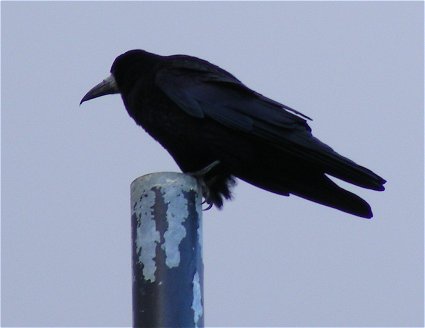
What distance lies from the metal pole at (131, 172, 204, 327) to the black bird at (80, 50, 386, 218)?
1.40m

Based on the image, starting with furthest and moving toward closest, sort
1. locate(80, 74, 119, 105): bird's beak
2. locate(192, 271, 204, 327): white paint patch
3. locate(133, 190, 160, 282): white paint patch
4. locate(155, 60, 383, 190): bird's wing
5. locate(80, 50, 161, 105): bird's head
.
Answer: locate(80, 74, 119, 105): bird's beak, locate(80, 50, 161, 105): bird's head, locate(155, 60, 383, 190): bird's wing, locate(133, 190, 160, 282): white paint patch, locate(192, 271, 204, 327): white paint patch

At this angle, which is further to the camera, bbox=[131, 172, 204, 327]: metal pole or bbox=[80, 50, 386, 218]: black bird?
bbox=[80, 50, 386, 218]: black bird

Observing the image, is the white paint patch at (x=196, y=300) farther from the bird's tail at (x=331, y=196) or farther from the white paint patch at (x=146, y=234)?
the bird's tail at (x=331, y=196)

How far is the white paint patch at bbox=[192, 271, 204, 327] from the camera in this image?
3967mm

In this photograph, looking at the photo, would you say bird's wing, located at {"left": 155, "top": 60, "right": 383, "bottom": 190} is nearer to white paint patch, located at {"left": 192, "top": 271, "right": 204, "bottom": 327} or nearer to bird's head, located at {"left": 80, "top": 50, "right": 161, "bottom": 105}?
bird's head, located at {"left": 80, "top": 50, "right": 161, "bottom": 105}

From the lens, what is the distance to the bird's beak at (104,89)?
7.06m

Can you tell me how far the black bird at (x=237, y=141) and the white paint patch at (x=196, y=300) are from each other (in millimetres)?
1725

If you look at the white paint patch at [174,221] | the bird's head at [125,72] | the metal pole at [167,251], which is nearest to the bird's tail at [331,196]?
the bird's head at [125,72]

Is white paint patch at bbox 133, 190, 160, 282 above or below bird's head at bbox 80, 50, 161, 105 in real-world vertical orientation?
below

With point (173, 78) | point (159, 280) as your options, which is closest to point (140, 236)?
point (159, 280)

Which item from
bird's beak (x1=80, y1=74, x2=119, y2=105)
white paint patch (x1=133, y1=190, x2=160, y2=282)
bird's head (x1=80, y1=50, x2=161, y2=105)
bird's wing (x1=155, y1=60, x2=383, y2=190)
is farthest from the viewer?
bird's beak (x1=80, y1=74, x2=119, y2=105)

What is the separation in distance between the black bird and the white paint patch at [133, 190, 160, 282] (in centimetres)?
146

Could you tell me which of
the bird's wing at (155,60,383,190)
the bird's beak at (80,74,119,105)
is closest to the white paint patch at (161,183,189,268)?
the bird's wing at (155,60,383,190)

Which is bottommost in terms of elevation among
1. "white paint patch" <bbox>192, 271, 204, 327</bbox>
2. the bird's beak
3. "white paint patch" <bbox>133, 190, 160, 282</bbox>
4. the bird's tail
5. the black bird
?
"white paint patch" <bbox>192, 271, 204, 327</bbox>
